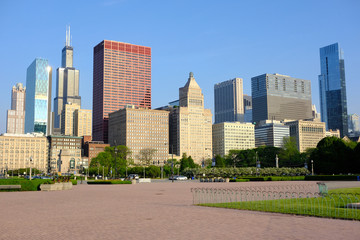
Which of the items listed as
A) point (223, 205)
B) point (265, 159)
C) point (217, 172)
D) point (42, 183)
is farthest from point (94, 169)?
point (223, 205)

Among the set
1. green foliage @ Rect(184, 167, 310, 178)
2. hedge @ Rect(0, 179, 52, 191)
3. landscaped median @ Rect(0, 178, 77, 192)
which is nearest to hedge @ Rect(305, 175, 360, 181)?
green foliage @ Rect(184, 167, 310, 178)

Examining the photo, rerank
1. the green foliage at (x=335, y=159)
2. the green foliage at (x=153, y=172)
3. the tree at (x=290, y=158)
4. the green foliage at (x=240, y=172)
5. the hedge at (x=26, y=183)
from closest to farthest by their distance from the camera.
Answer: the hedge at (x=26, y=183) < the green foliage at (x=335, y=159) < the green foliage at (x=240, y=172) < the green foliage at (x=153, y=172) < the tree at (x=290, y=158)

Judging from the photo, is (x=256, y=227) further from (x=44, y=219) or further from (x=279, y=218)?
(x=44, y=219)

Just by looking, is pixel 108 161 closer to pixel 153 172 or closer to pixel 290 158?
pixel 153 172

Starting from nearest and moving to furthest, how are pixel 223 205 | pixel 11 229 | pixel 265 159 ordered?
pixel 11 229, pixel 223 205, pixel 265 159

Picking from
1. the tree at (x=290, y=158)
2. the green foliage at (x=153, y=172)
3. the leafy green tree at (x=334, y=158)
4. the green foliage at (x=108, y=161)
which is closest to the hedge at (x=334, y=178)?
the leafy green tree at (x=334, y=158)

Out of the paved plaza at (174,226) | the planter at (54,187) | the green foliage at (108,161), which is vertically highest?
the green foliage at (108,161)

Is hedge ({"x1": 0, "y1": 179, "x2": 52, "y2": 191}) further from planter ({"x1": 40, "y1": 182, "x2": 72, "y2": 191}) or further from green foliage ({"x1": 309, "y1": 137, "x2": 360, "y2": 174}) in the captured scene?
green foliage ({"x1": 309, "y1": 137, "x2": 360, "y2": 174})

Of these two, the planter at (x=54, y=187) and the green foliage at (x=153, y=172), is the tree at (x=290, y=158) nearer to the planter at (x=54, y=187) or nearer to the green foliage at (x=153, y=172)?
the green foliage at (x=153, y=172)

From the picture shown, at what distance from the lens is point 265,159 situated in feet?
515

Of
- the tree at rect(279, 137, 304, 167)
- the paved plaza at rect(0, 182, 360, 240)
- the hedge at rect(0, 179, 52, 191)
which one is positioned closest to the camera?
the paved plaza at rect(0, 182, 360, 240)

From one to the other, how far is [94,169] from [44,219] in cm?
14662

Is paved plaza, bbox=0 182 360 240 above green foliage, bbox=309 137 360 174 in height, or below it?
below

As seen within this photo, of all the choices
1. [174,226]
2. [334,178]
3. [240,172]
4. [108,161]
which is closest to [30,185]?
[174,226]
